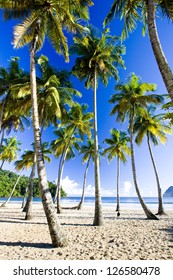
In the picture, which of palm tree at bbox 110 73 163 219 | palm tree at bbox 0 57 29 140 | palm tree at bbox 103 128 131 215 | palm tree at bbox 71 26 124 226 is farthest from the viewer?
palm tree at bbox 103 128 131 215

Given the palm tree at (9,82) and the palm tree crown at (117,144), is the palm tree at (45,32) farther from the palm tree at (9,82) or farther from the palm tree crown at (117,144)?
the palm tree crown at (117,144)

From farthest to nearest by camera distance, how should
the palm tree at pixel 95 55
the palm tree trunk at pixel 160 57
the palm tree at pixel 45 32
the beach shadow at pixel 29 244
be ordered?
the palm tree at pixel 95 55 → the palm tree at pixel 45 32 → the beach shadow at pixel 29 244 → the palm tree trunk at pixel 160 57

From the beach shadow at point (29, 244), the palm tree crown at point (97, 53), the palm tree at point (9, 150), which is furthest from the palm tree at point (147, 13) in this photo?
the palm tree at point (9, 150)

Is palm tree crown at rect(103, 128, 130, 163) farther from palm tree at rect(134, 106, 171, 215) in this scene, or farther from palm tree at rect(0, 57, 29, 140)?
palm tree at rect(0, 57, 29, 140)

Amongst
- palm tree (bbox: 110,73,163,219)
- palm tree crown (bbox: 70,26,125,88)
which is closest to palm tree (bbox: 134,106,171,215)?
palm tree (bbox: 110,73,163,219)

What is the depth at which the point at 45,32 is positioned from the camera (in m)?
11.4

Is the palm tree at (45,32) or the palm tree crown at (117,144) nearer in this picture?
the palm tree at (45,32)

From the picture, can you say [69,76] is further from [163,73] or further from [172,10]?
[163,73]

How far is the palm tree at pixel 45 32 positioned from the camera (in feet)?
26.3

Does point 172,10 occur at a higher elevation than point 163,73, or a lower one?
higher

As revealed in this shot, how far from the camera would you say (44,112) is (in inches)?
709

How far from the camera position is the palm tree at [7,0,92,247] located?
8023mm
